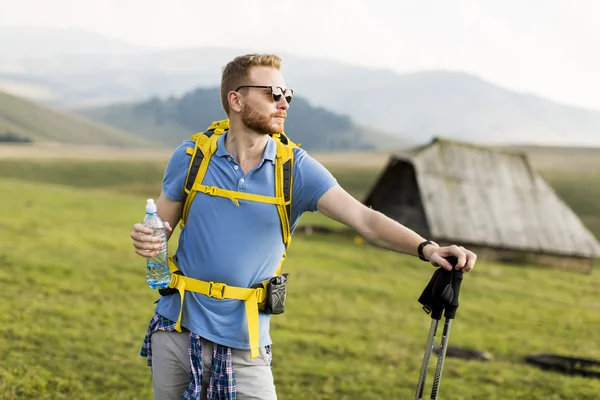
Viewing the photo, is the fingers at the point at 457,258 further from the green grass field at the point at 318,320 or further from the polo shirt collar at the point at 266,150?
the green grass field at the point at 318,320

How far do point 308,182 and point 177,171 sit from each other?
802mm

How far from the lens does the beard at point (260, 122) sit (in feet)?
14.1

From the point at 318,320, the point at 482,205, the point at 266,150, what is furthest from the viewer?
the point at 482,205

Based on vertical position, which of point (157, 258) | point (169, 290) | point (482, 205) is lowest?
point (169, 290)

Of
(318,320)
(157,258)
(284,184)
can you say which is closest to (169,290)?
(157,258)

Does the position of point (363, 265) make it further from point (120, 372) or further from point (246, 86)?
point (246, 86)

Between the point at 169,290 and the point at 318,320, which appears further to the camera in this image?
the point at 318,320

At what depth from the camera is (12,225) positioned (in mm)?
25297

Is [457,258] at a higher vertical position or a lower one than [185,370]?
higher

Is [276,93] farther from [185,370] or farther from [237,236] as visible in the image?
[185,370]

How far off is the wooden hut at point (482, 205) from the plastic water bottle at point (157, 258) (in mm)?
28440

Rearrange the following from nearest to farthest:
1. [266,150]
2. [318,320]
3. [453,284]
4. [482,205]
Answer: [453,284], [266,150], [318,320], [482,205]

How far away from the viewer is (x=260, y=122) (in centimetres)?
432

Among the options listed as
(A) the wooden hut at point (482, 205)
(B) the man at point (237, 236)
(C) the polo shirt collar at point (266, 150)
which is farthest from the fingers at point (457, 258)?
(A) the wooden hut at point (482, 205)
